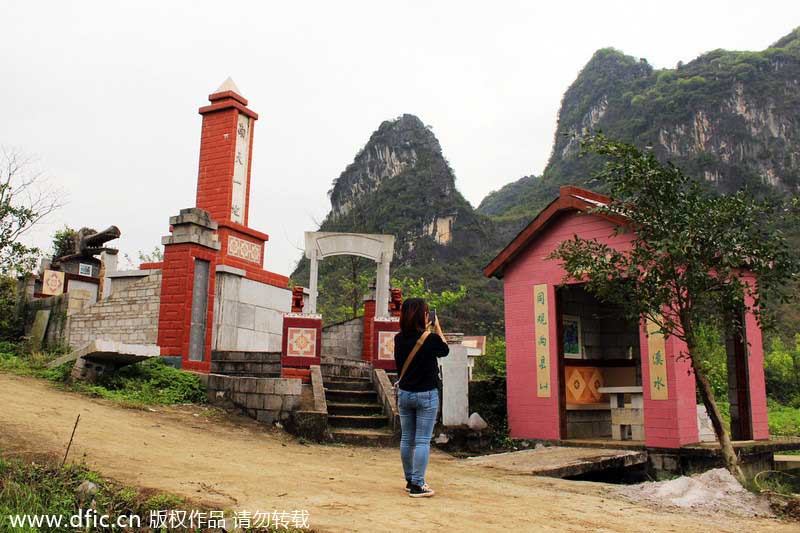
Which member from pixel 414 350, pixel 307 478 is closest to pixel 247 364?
pixel 307 478

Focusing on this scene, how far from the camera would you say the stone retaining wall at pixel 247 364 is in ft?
38.5

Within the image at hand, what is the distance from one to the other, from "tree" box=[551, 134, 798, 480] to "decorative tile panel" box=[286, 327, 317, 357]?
546 cm

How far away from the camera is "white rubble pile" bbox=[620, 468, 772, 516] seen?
5.35 metres

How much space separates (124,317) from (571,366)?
845 centimetres

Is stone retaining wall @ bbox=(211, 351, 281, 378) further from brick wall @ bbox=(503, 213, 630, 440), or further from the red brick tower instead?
brick wall @ bbox=(503, 213, 630, 440)

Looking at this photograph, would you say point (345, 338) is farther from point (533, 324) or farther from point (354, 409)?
point (533, 324)

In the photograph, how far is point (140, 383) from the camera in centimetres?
980

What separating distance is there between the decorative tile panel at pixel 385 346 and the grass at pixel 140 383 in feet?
10.6

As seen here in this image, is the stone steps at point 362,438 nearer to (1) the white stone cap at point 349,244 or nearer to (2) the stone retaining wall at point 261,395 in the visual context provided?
(2) the stone retaining wall at point 261,395

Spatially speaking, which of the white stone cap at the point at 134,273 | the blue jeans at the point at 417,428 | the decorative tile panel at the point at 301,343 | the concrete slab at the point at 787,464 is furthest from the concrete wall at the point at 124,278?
the concrete slab at the point at 787,464

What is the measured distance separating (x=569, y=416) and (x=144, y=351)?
23.2 ft

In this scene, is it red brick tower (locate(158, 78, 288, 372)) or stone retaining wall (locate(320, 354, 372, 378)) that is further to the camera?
stone retaining wall (locate(320, 354, 372, 378))

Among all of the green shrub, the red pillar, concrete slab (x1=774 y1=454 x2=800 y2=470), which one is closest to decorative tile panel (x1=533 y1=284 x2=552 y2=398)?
the red pillar

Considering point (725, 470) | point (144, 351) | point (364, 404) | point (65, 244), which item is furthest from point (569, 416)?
point (65, 244)
